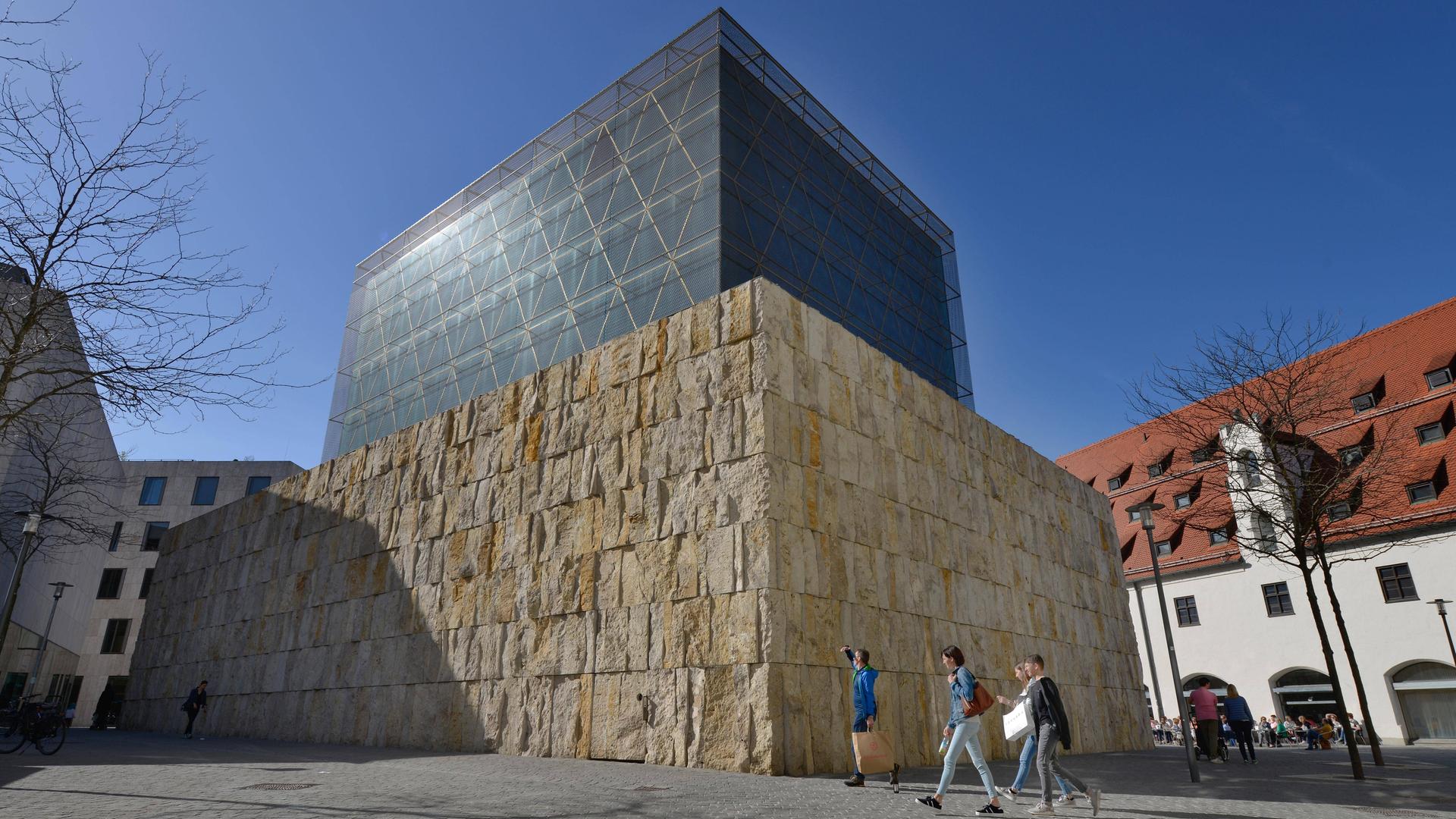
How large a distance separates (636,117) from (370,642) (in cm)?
1800

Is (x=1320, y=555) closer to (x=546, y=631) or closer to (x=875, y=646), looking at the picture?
(x=875, y=646)

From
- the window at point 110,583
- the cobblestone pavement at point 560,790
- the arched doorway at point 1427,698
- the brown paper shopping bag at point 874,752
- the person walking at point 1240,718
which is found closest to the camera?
the cobblestone pavement at point 560,790

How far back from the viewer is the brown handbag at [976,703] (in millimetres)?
7789

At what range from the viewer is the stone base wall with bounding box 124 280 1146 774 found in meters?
11.6

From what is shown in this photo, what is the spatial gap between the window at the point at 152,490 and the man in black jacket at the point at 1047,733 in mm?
52296

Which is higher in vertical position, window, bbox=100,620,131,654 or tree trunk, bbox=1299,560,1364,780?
window, bbox=100,620,131,654

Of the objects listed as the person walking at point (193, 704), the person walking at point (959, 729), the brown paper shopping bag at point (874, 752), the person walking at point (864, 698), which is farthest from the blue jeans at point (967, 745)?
the person walking at point (193, 704)

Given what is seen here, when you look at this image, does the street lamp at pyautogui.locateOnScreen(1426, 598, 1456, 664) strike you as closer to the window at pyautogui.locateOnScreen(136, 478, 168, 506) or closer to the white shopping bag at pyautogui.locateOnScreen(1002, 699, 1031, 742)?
the white shopping bag at pyautogui.locateOnScreen(1002, 699, 1031, 742)

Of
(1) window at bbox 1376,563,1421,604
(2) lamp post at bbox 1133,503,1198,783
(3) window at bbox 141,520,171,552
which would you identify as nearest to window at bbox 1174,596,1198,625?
(1) window at bbox 1376,563,1421,604

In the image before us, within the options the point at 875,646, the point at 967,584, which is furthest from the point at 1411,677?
the point at 875,646

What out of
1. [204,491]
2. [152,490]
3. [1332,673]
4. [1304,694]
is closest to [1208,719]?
[1332,673]

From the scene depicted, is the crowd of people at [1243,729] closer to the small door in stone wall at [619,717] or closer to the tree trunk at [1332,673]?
the tree trunk at [1332,673]

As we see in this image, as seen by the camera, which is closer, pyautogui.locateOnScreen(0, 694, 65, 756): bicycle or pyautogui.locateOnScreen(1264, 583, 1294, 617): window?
pyautogui.locateOnScreen(0, 694, 65, 756): bicycle

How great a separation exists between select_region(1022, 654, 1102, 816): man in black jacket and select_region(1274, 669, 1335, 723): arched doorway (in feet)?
103
